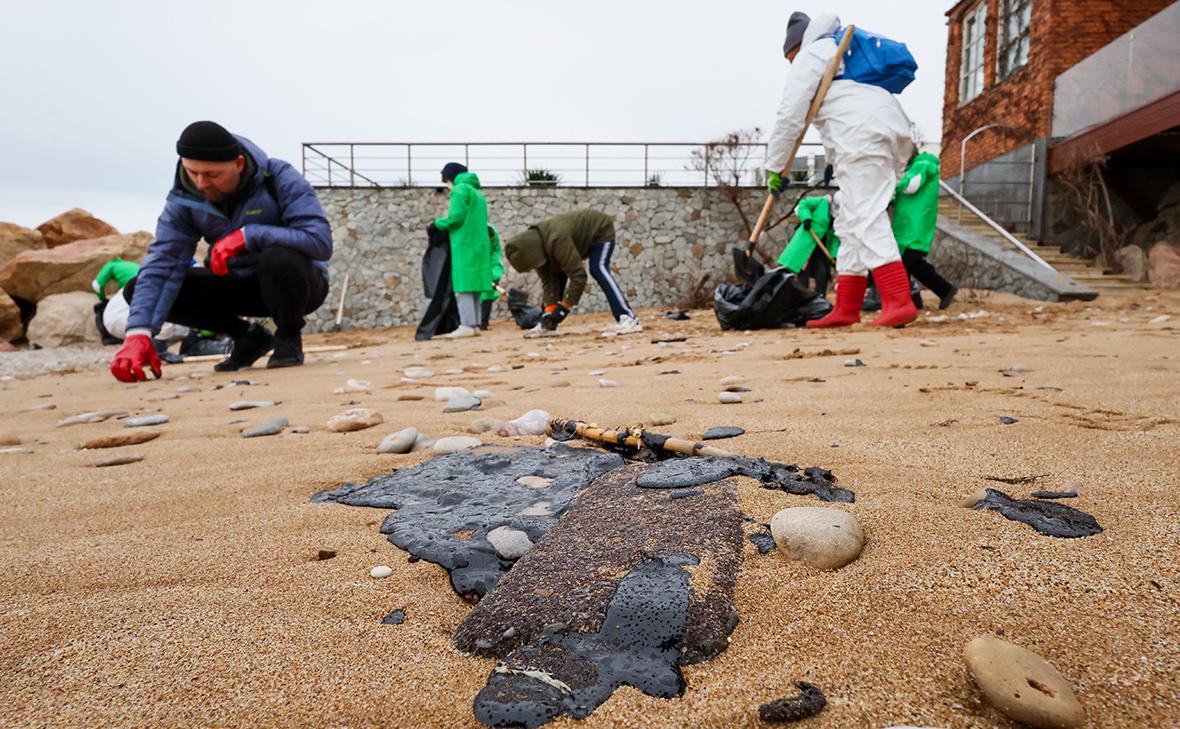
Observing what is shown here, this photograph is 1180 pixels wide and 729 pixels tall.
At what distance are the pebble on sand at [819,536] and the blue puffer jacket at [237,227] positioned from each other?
143 inches

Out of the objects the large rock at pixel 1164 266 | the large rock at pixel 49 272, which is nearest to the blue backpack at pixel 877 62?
the large rock at pixel 1164 266

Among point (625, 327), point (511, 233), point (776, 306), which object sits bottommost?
point (625, 327)

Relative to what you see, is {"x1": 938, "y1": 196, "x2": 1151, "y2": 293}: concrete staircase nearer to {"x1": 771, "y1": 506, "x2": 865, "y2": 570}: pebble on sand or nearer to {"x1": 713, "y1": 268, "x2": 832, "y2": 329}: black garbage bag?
{"x1": 713, "y1": 268, "x2": 832, "y2": 329}: black garbage bag

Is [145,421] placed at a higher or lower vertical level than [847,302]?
lower

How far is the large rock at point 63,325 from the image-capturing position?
10461mm

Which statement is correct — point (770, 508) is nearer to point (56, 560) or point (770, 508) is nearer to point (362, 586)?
point (362, 586)

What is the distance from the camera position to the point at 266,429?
1771mm

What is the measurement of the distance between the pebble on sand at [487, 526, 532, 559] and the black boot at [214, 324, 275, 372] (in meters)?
3.74

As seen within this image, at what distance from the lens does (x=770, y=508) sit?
2.97 feet

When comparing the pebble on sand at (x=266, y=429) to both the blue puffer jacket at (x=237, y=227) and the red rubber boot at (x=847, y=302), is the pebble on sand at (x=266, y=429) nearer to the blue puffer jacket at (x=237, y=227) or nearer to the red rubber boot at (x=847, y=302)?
the blue puffer jacket at (x=237, y=227)

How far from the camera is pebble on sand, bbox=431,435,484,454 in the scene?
1454mm

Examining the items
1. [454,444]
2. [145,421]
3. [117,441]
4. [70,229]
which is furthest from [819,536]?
[70,229]

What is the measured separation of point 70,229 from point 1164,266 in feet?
64.4

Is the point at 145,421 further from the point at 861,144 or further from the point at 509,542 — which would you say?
the point at 861,144
